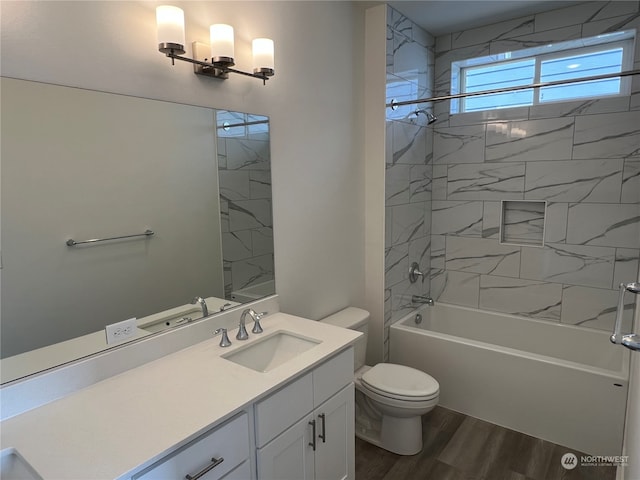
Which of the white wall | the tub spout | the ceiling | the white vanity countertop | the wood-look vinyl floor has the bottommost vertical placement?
the wood-look vinyl floor

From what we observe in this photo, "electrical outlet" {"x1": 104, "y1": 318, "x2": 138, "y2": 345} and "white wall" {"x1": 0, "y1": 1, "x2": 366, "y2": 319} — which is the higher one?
"white wall" {"x1": 0, "y1": 1, "x2": 366, "y2": 319}

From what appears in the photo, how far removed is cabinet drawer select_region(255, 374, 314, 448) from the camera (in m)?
1.49

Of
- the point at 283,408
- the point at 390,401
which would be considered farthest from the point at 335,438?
the point at 390,401

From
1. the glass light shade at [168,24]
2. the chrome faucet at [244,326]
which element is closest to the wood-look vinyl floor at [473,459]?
the chrome faucet at [244,326]

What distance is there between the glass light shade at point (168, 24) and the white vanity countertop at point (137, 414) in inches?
49.6

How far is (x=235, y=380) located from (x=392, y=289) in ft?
6.09

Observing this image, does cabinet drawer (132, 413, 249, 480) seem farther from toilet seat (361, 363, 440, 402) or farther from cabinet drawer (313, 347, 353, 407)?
toilet seat (361, 363, 440, 402)

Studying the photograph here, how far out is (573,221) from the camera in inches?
122

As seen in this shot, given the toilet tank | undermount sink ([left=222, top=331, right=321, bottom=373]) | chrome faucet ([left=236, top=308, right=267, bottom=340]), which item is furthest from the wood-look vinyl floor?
chrome faucet ([left=236, top=308, right=267, bottom=340])

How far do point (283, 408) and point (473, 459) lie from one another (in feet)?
4.92

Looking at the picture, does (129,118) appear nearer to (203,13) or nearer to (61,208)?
(61,208)

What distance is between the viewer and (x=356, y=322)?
273 centimetres

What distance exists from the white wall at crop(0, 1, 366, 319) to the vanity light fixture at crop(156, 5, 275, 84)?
0.20ft

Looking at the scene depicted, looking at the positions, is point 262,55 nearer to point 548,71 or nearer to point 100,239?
point 100,239
